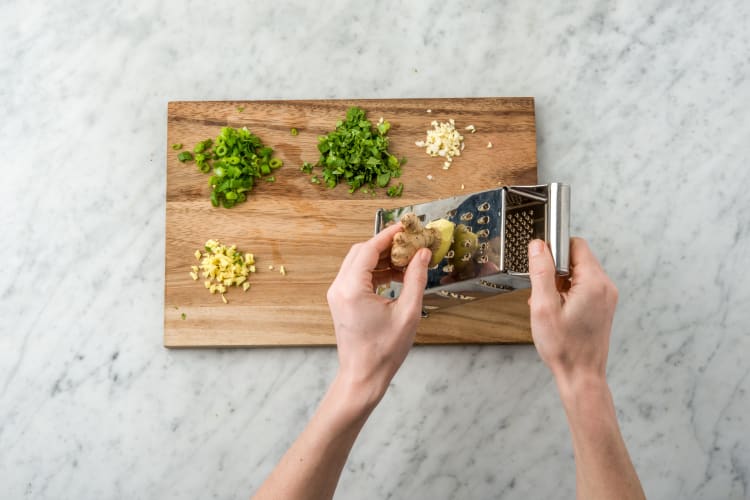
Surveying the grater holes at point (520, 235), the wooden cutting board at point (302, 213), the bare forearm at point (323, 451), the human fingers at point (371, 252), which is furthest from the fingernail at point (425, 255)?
the wooden cutting board at point (302, 213)

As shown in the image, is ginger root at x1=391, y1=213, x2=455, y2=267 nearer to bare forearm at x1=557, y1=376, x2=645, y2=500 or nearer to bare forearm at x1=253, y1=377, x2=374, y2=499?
bare forearm at x1=253, y1=377, x2=374, y2=499

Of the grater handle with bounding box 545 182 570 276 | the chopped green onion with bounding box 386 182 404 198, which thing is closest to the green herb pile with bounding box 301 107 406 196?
the chopped green onion with bounding box 386 182 404 198

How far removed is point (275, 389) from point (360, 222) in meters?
0.70

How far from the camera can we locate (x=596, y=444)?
5.24ft

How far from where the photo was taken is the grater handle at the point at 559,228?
164 centimetres

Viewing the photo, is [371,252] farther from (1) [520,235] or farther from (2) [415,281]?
(1) [520,235]

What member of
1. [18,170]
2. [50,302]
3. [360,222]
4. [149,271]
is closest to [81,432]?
[50,302]

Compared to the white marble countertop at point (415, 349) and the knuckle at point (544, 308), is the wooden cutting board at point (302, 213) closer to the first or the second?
the white marble countertop at point (415, 349)

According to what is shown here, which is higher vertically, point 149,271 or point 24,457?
point 149,271

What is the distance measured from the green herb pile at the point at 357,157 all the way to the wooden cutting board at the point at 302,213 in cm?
4

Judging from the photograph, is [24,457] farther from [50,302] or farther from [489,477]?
[489,477]

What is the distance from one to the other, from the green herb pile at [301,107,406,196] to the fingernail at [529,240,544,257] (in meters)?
0.64

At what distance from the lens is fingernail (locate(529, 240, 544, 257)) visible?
5.34 ft

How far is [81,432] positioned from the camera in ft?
7.33
